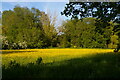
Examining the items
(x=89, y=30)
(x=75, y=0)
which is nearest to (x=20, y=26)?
(x=89, y=30)

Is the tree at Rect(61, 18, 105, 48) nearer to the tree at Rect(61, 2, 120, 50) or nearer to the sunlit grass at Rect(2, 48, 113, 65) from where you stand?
the sunlit grass at Rect(2, 48, 113, 65)

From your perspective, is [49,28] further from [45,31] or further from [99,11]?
[99,11]

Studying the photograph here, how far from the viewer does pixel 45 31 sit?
4625 cm

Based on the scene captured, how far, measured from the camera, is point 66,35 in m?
46.9

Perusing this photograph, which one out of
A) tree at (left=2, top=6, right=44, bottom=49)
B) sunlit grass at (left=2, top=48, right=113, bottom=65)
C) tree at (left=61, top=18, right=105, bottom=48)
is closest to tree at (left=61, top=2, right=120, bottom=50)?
sunlit grass at (left=2, top=48, right=113, bottom=65)

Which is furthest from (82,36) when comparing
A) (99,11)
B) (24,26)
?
(99,11)

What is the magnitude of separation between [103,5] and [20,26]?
41915 millimetres

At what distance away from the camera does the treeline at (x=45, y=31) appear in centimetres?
4317

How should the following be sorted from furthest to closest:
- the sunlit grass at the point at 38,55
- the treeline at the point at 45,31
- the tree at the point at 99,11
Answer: the treeline at the point at 45,31 < the sunlit grass at the point at 38,55 < the tree at the point at 99,11

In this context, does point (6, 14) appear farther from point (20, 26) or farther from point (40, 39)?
point (40, 39)

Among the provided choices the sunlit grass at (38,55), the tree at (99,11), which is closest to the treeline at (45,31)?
the sunlit grass at (38,55)

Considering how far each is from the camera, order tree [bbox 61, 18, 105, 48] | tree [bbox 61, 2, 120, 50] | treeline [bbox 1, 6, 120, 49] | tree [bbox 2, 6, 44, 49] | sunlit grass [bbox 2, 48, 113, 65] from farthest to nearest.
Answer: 1. tree [bbox 61, 18, 105, 48]
2. treeline [bbox 1, 6, 120, 49]
3. tree [bbox 2, 6, 44, 49]
4. sunlit grass [bbox 2, 48, 113, 65]
5. tree [bbox 61, 2, 120, 50]

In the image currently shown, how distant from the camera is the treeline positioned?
43172 millimetres

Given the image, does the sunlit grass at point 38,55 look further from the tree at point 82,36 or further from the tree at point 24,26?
the tree at point 82,36
